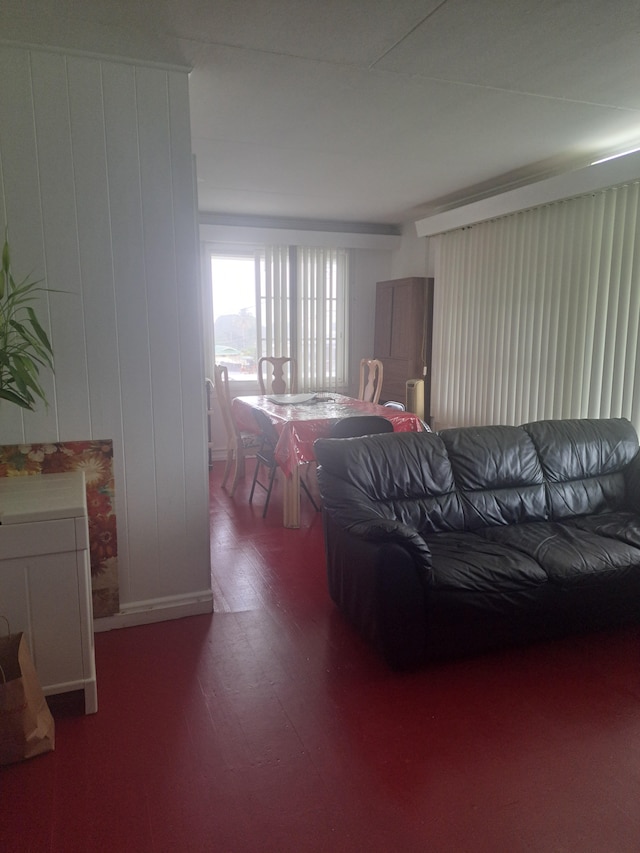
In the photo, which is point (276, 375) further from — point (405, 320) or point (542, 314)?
point (542, 314)

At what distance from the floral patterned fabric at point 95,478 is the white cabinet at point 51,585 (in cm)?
39

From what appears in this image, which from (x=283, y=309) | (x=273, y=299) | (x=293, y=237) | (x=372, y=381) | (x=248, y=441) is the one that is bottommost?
(x=248, y=441)

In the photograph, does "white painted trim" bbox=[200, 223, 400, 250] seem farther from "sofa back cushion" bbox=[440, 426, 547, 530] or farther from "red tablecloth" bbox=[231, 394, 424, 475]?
"sofa back cushion" bbox=[440, 426, 547, 530]

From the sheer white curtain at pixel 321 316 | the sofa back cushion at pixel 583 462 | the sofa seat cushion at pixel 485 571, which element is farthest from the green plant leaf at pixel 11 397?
the sheer white curtain at pixel 321 316

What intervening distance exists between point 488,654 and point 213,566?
1.67m

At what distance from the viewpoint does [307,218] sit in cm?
610

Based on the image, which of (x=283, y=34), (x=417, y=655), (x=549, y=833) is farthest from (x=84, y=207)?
(x=549, y=833)

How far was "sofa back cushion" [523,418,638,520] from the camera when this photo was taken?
10.5 ft

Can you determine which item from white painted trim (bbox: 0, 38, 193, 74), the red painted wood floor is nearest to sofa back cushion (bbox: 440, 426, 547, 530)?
the red painted wood floor

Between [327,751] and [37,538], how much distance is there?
124cm

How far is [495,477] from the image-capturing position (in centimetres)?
312

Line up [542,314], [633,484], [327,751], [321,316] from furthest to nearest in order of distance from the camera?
[321,316] < [542,314] < [633,484] < [327,751]

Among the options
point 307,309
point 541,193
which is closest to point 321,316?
point 307,309

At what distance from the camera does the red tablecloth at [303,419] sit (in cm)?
393
